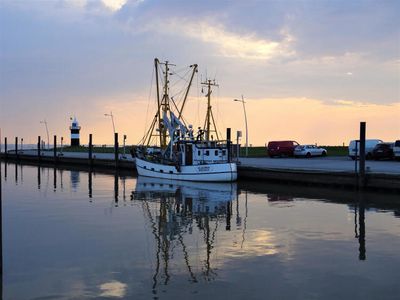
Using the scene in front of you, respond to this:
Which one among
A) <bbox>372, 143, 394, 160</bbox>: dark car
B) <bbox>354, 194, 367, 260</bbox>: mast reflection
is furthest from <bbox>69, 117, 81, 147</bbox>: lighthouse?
<bbox>354, 194, 367, 260</bbox>: mast reflection

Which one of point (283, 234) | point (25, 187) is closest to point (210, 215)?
point (283, 234)

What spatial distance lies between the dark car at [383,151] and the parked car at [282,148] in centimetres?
1252

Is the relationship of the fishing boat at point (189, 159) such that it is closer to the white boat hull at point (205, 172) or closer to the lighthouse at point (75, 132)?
the white boat hull at point (205, 172)

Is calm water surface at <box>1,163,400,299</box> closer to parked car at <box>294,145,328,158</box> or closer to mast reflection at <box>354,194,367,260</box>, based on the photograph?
mast reflection at <box>354,194,367,260</box>

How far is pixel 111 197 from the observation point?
Answer: 29.3 m

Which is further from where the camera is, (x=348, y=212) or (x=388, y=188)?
(x=388, y=188)

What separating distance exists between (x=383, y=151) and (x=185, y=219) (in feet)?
113

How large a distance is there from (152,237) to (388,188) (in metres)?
17.5

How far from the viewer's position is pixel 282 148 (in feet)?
200

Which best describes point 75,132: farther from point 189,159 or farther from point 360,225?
point 360,225

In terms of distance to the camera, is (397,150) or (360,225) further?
(397,150)

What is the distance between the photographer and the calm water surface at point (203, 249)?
411 inches

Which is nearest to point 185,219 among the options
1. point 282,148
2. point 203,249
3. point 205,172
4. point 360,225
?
point 203,249

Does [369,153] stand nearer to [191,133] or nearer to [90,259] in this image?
[191,133]
